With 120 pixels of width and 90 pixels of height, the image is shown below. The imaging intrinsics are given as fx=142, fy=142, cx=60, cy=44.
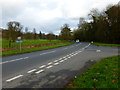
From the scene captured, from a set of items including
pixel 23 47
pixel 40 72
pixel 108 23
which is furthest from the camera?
pixel 108 23

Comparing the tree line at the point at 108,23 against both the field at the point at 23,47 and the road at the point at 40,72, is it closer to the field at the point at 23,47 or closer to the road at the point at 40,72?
the field at the point at 23,47

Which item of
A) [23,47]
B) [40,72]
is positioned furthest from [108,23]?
[40,72]

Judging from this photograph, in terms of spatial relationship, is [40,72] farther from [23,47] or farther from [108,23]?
[108,23]

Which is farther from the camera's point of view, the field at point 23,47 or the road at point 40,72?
the field at point 23,47

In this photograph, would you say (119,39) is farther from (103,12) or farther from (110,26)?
(103,12)

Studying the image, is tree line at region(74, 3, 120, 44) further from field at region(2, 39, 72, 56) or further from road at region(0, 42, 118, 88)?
road at region(0, 42, 118, 88)

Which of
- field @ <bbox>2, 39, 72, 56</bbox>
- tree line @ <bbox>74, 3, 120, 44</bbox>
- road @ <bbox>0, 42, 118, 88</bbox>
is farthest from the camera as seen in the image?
tree line @ <bbox>74, 3, 120, 44</bbox>

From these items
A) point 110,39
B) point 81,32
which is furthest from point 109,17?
point 81,32

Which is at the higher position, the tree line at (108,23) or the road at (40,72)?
the tree line at (108,23)

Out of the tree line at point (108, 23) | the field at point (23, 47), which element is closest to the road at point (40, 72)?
the field at point (23, 47)

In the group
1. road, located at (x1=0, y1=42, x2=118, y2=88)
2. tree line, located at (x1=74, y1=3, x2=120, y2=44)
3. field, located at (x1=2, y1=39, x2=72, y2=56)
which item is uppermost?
tree line, located at (x1=74, y1=3, x2=120, y2=44)

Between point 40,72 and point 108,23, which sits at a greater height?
point 108,23

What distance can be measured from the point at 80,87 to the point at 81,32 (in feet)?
301

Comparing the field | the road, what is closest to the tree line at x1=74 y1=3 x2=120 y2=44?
the field
